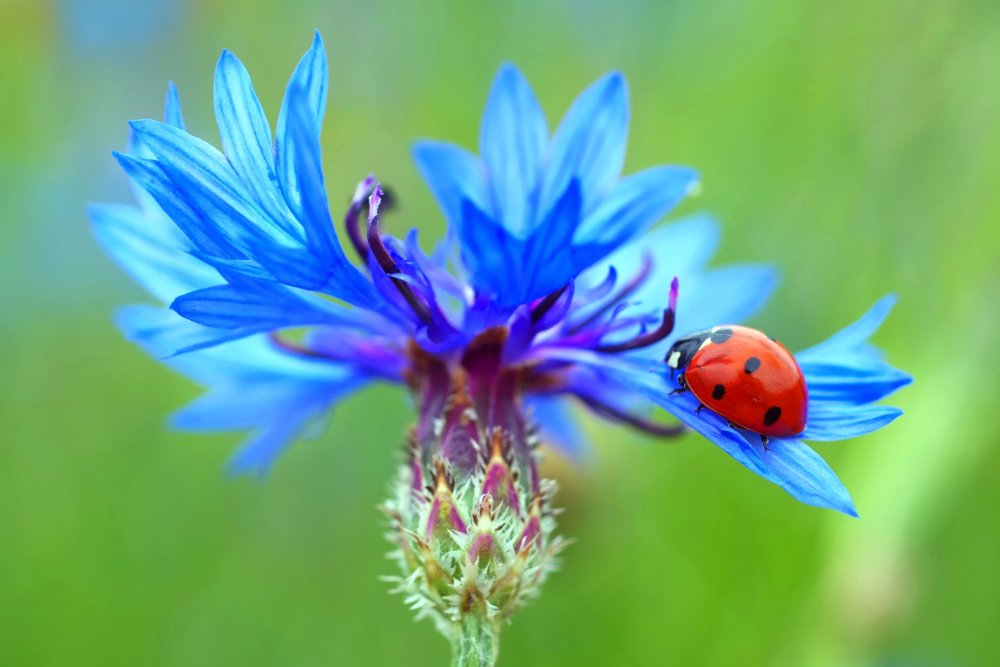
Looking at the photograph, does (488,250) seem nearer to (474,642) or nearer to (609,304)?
(609,304)

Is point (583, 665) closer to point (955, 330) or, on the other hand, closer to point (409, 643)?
point (409, 643)

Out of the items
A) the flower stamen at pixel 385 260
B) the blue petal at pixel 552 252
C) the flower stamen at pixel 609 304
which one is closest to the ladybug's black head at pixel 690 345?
the flower stamen at pixel 609 304

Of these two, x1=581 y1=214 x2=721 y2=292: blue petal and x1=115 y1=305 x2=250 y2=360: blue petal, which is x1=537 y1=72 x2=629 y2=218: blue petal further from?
x1=115 y1=305 x2=250 y2=360: blue petal

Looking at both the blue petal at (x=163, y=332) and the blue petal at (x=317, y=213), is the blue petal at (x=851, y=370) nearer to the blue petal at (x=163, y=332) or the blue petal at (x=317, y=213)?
the blue petal at (x=317, y=213)

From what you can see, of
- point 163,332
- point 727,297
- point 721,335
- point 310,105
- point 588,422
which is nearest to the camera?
point 310,105

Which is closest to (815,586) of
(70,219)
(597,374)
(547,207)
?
(597,374)

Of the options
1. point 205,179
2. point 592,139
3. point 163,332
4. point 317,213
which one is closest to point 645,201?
point 592,139
